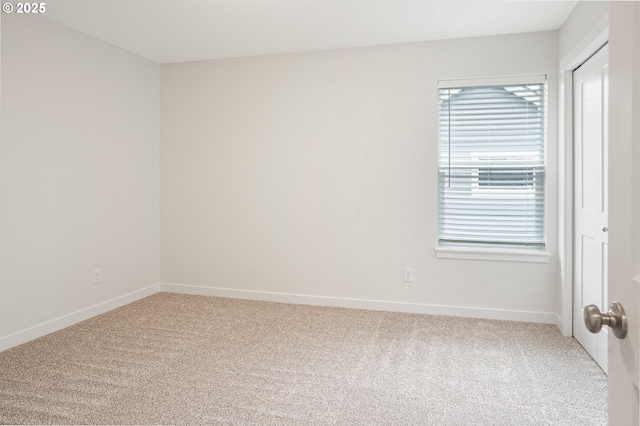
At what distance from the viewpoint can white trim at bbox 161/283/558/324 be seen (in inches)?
149

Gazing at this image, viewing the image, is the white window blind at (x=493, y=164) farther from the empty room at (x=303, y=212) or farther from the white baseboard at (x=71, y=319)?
the white baseboard at (x=71, y=319)

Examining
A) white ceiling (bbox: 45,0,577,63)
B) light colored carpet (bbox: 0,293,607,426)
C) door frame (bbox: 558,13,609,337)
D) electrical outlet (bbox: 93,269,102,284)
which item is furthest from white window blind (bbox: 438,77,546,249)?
electrical outlet (bbox: 93,269,102,284)

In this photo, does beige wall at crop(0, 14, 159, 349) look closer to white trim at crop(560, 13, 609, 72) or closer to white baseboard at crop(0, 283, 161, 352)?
white baseboard at crop(0, 283, 161, 352)

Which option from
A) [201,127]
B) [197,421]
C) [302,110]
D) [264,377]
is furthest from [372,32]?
[197,421]

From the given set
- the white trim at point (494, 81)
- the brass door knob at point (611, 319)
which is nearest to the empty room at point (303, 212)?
the white trim at point (494, 81)

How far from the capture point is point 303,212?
4.32 metres

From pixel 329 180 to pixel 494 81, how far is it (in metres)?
1.74

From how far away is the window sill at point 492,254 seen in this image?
3.72 metres

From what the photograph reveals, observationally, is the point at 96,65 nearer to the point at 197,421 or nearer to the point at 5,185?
the point at 5,185

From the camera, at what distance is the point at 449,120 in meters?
3.97

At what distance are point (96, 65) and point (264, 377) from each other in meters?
3.18

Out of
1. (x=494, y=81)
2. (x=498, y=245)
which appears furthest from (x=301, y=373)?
(x=494, y=81)

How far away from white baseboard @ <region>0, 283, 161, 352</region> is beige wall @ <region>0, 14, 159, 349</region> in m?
0.02

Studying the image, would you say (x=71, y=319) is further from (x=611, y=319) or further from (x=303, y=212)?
(x=611, y=319)
